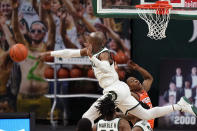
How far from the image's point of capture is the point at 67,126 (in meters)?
12.6

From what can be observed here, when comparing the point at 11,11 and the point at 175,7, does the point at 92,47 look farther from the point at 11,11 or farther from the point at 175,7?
the point at 11,11

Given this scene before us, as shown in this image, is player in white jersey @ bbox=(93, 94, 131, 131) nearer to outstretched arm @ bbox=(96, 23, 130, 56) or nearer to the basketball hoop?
the basketball hoop

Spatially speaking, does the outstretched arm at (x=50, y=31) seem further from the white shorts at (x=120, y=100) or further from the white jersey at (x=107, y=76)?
the white shorts at (x=120, y=100)

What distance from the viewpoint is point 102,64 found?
7.94 m

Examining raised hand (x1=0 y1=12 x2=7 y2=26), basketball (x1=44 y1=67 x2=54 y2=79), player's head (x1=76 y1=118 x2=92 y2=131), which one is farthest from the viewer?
raised hand (x1=0 y1=12 x2=7 y2=26)

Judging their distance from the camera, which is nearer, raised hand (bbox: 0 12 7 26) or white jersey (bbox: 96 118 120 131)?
white jersey (bbox: 96 118 120 131)

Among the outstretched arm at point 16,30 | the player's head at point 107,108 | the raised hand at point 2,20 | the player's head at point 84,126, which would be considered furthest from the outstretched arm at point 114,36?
the player's head at point 84,126

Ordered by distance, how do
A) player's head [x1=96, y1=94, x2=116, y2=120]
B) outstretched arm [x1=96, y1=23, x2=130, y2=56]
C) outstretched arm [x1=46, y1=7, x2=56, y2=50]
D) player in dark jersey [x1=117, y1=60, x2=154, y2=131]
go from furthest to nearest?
outstretched arm [x1=46, y1=7, x2=56, y2=50] < outstretched arm [x1=96, y1=23, x2=130, y2=56] < player in dark jersey [x1=117, y1=60, x2=154, y2=131] < player's head [x1=96, y1=94, x2=116, y2=120]

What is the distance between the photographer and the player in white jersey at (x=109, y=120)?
7371 mm

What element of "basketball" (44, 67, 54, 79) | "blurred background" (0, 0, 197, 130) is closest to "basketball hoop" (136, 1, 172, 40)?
"blurred background" (0, 0, 197, 130)

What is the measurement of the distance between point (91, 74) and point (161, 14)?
3110mm

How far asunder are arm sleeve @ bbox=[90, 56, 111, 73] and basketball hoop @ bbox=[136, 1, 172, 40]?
5.61 feet

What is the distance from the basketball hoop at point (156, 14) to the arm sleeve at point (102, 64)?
1710 millimetres

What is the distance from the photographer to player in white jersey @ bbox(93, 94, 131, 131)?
7.37 metres
